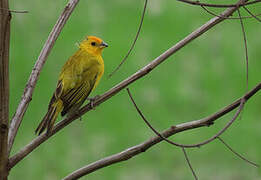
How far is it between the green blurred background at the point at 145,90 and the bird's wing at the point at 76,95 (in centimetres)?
230

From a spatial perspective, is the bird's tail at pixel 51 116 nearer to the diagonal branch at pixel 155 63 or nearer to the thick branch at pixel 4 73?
the diagonal branch at pixel 155 63

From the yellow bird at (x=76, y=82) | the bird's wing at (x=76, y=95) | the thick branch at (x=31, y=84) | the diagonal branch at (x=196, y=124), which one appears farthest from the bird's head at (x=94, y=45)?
the diagonal branch at (x=196, y=124)

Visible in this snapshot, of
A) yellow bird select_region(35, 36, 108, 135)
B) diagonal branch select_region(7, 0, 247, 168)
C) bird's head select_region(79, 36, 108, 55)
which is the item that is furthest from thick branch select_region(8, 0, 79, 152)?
bird's head select_region(79, 36, 108, 55)

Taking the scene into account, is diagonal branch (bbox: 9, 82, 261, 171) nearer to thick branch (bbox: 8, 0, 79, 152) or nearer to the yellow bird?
thick branch (bbox: 8, 0, 79, 152)

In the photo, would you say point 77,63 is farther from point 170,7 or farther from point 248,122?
point 170,7

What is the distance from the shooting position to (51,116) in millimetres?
3096

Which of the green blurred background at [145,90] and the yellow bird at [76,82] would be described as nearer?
the yellow bird at [76,82]

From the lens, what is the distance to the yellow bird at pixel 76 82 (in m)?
3.60

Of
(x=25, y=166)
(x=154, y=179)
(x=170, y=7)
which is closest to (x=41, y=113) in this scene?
(x=25, y=166)

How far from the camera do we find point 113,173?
6.11m

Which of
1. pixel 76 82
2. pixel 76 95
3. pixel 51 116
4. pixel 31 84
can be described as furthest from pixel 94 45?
pixel 31 84

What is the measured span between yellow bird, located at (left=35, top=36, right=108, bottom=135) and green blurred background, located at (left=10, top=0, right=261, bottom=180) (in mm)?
2106

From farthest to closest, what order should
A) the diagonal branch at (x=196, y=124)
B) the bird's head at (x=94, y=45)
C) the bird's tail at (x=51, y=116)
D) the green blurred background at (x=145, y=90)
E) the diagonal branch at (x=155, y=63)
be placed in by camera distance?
the green blurred background at (x=145, y=90), the bird's head at (x=94, y=45), the bird's tail at (x=51, y=116), the diagonal branch at (x=155, y=63), the diagonal branch at (x=196, y=124)

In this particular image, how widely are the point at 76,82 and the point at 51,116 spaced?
0.82m
